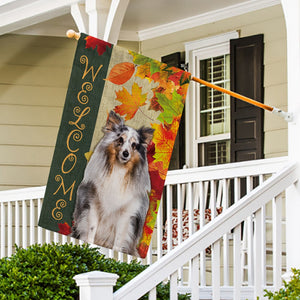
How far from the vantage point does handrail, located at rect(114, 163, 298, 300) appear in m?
3.24

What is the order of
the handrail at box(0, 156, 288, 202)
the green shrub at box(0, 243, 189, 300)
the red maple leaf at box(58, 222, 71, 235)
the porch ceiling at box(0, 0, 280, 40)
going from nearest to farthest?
the green shrub at box(0, 243, 189, 300) < the red maple leaf at box(58, 222, 71, 235) < the handrail at box(0, 156, 288, 202) < the porch ceiling at box(0, 0, 280, 40)

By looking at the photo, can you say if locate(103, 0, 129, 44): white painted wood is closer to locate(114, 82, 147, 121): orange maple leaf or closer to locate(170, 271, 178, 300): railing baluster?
locate(114, 82, 147, 121): orange maple leaf

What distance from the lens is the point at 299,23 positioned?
393cm

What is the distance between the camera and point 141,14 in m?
7.61

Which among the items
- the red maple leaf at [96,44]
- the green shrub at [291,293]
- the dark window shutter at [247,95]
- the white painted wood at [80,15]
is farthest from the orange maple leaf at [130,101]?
the dark window shutter at [247,95]

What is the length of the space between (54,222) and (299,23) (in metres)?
1.83

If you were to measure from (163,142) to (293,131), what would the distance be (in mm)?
765

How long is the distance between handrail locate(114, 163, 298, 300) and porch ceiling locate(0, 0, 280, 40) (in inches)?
124

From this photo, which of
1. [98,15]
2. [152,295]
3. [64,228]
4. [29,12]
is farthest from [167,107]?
[29,12]

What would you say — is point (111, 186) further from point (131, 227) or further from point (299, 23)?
point (299, 23)

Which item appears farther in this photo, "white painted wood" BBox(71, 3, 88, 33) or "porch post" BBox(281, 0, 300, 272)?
"white painted wood" BBox(71, 3, 88, 33)

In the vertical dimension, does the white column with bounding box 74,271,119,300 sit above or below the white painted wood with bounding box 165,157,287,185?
below

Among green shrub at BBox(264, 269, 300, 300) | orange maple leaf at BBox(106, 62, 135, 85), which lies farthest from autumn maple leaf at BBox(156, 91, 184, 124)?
green shrub at BBox(264, 269, 300, 300)

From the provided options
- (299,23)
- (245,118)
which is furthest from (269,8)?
(299,23)
